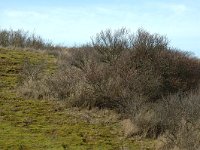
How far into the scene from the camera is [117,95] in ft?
53.7

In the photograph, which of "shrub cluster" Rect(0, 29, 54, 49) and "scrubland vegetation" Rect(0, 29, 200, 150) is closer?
"scrubland vegetation" Rect(0, 29, 200, 150)

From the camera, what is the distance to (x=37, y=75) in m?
19.9

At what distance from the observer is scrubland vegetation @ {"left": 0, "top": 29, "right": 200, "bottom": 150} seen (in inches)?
510

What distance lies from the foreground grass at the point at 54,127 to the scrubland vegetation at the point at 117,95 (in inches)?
1.1

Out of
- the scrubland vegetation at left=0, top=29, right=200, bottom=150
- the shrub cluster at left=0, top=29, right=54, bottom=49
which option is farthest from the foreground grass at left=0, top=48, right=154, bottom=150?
the shrub cluster at left=0, top=29, right=54, bottom=49

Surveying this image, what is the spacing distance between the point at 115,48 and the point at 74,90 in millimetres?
4912

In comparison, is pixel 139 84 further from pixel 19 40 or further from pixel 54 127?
pixel 19 40

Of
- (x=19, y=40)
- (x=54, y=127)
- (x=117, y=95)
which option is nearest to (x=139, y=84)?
(x=117, y=95)

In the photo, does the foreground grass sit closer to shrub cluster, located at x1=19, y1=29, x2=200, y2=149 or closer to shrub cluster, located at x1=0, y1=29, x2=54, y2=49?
shrub cluster, located at x1=19, y1=29, x2=200, y2=149

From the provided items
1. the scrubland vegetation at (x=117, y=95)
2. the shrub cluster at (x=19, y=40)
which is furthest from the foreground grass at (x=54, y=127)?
the shrub cluster at (x=19, y=40)

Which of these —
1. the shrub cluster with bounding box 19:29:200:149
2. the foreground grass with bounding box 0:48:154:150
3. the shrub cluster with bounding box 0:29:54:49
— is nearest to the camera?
the foreground grass with bounding box 0:48:154:150

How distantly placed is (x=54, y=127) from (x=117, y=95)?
317 centimetres

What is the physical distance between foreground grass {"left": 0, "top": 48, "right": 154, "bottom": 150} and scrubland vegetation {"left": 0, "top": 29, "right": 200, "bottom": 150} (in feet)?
0.09

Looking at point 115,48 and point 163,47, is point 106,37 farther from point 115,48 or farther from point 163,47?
point 163,47
